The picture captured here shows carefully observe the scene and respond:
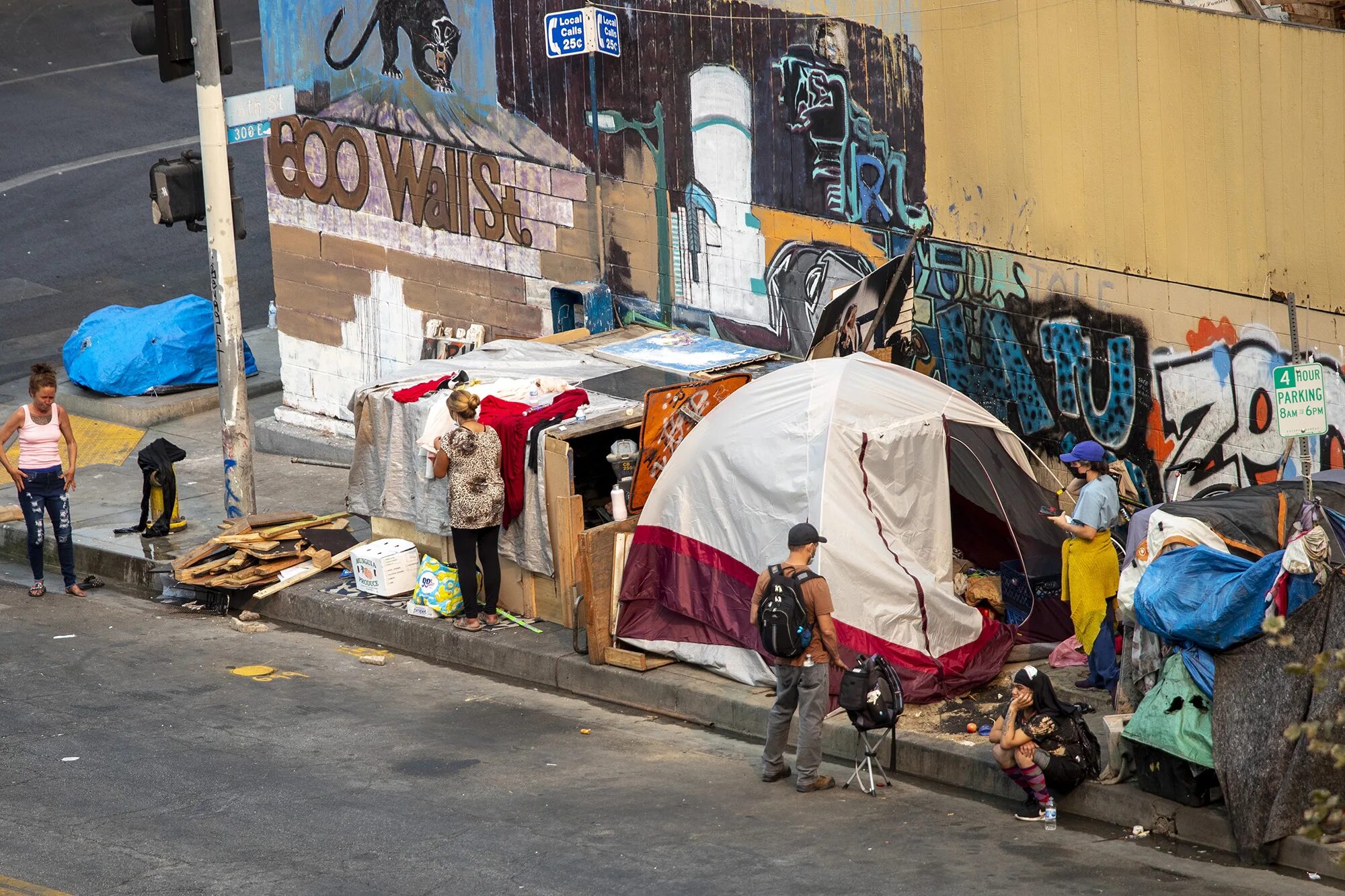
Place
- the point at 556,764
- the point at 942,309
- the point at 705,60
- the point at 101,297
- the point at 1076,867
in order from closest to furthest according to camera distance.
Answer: the point at 1076,867 → the point at 556,764 → the point at 942,309 → the point at 705,60 → the point at 101,297

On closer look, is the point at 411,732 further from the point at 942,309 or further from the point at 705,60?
the point at 705,60

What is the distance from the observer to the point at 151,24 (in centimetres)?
1305

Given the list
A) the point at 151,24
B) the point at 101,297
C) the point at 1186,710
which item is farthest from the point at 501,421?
the point at 101,297

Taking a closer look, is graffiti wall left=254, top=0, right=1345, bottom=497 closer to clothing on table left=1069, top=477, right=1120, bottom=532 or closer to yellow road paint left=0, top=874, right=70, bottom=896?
clothing on table left=1069, top=477, right=1120, bottom=532

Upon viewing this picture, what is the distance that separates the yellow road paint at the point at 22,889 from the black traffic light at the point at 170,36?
634 centimetres

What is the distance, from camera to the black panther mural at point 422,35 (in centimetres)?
1538

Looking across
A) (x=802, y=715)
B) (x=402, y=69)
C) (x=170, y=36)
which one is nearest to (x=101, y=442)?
(x=402, y=69)

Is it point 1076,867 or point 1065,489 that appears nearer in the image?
point 1076,867

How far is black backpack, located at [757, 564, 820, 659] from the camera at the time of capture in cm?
934

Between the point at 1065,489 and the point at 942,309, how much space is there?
5.23 feet

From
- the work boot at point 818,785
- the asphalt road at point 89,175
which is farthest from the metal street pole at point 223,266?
the asphalt road at point 89,175

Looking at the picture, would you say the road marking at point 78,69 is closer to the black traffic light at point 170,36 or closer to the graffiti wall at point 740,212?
the graffiti wall at point 740,212

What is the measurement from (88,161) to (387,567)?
14632 millimetres

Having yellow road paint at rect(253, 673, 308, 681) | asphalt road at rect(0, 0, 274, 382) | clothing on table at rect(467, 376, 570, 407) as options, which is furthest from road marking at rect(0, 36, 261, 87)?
yellow road paint at rect(253, 673, 308, 681)
